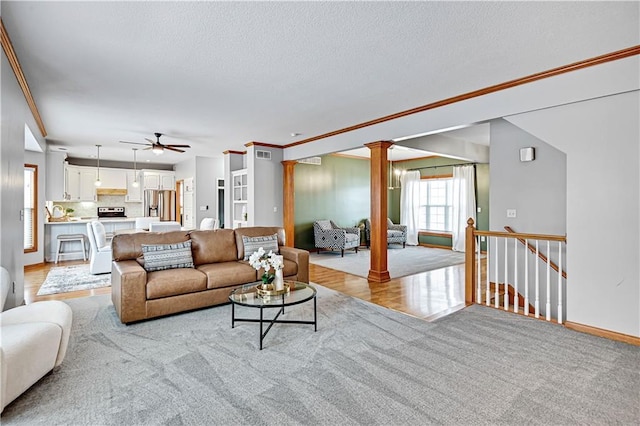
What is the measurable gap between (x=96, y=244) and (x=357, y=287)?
4.81 m

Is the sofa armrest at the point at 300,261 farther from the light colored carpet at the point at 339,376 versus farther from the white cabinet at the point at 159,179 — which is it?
the white cabinet at the point at 159,179

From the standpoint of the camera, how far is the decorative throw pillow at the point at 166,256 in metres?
3.86

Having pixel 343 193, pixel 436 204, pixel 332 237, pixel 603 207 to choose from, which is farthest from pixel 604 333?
pixel 343 193

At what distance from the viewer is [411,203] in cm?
1023

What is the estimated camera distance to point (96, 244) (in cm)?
595

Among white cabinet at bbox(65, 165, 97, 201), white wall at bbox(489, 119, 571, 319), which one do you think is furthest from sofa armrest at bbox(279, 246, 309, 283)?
white cabinet at bbox(65, 165, 97, 201)

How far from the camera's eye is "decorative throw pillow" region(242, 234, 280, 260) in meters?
4.64

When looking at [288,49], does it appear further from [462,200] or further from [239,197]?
[462,200]

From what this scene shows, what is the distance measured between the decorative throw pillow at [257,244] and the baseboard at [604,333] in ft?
11.8

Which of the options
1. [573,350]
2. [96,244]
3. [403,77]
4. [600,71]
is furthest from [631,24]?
[96,244]

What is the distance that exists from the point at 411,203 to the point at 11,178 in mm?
9212

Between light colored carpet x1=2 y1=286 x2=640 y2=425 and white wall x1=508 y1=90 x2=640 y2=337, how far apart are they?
1.10 ft

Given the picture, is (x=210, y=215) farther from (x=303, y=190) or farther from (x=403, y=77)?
(x=403, y=77)

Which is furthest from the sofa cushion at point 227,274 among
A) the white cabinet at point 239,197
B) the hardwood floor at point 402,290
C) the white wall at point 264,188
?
the white cabinet at point 239,197
